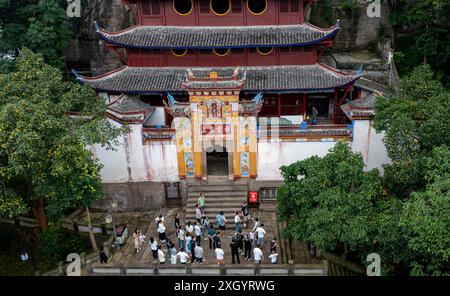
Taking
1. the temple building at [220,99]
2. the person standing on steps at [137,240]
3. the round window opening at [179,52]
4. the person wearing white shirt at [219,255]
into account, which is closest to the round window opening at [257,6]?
the temple building at [220,99]

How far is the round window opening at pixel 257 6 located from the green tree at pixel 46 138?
37.5ft

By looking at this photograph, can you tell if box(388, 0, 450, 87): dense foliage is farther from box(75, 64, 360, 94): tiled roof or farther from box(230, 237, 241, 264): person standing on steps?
box(230, 237, 241, 264): person standing on steps

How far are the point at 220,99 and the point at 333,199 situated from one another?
874 centimetres

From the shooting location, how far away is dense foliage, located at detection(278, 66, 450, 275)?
1439 centimetres

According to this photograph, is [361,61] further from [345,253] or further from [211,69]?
[345,253]

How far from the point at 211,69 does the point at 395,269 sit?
16640 millimetres

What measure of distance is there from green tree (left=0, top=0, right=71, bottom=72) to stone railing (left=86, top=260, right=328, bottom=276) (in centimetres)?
1704

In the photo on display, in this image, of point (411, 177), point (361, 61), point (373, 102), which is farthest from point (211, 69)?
point (411, 177)

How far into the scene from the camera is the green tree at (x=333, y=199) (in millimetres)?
16047

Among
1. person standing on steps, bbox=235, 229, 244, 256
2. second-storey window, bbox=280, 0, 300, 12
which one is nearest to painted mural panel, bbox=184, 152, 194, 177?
person standing on steps, bbox=235, 229, 244, 256

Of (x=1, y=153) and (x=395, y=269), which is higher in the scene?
(x=1, y=153)

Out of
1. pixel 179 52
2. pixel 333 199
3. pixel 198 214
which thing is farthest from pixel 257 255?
pixel 179 52
